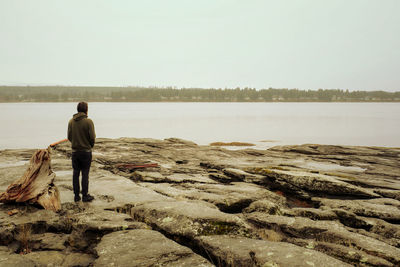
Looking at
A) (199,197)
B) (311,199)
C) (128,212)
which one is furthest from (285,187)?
(128,212)

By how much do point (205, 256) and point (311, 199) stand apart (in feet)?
21.5

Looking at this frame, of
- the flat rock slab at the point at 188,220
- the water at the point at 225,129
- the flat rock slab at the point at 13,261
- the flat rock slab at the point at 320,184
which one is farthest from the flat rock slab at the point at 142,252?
the water at the point at 225,129

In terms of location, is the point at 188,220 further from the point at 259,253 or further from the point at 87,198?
the point at 87,198

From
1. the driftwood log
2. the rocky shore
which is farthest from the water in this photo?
the driftwood log

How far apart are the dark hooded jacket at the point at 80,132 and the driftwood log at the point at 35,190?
4.64ft

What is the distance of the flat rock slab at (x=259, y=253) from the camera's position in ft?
17.5

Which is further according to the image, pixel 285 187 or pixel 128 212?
pixel 285 187

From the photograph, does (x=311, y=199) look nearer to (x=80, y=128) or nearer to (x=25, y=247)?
(x=80, y=128)

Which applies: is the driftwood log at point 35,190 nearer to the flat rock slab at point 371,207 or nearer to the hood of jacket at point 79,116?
the hood of jacket at point 79,116

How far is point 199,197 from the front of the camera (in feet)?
32.7

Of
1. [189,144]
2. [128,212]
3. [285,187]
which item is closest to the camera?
[128,212]

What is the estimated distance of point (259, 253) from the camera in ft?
18.6

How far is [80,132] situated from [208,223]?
4669mm

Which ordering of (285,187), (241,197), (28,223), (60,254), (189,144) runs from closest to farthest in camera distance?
(60,254) < (28,223) < (241,197) < (285,187) < (189,144)
